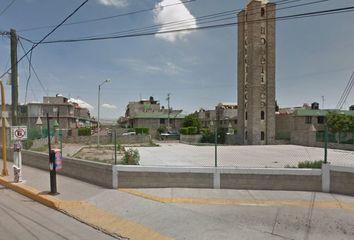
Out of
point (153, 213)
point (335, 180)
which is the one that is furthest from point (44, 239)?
point (335, 180)

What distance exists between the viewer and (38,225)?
6539 mm

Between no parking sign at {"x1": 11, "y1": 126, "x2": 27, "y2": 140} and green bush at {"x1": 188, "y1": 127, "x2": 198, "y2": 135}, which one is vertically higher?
no parking sign at {"x1": 11, "y1": 126, "x2": 27, "y2": 140}

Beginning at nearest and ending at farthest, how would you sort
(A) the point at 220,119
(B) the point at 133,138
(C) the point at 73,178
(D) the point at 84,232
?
(D) the point at 84,232 → (C) the point at 73,178 → (B) the point at 133,138 → (A) the point at 220,119

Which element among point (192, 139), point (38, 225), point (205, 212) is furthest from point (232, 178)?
point (192, 139)

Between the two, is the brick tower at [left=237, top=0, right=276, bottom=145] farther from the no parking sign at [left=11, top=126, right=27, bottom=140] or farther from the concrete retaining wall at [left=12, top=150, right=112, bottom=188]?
the no parking sign at [left=11, top=126, right=27, bottom=140]

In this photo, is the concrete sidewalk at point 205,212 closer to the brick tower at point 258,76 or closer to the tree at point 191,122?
the brick tower at point 258,76

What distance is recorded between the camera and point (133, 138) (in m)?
48.2

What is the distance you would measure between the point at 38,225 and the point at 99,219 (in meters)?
1.37

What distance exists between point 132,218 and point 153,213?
22.4 inches

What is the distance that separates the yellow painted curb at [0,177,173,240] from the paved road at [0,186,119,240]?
162 millimetres

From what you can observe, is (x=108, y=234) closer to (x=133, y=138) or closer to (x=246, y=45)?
(x=133, y=138)

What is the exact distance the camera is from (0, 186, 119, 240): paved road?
591 centimetres

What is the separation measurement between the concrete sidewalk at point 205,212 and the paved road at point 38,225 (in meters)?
0.27

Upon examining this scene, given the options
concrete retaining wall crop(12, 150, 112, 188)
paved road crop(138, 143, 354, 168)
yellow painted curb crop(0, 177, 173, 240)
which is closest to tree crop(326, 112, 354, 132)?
paved road crop(138, 143, 354, 168)
